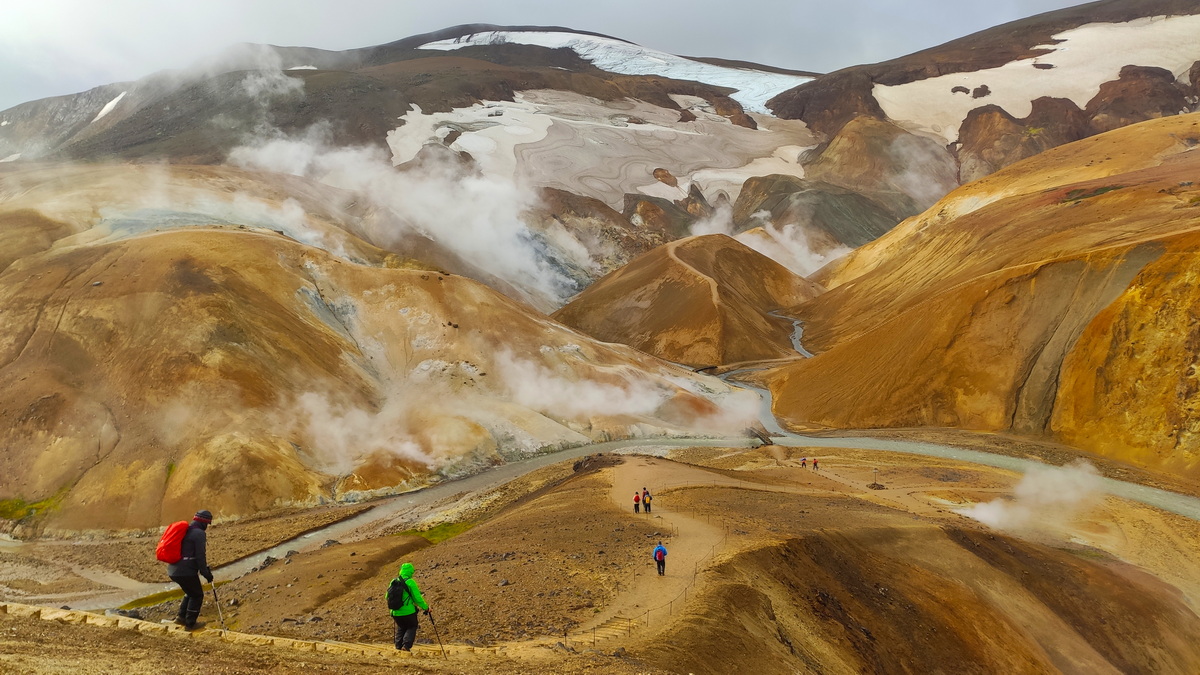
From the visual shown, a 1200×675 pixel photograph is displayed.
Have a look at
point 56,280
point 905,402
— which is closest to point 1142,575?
point 905,402

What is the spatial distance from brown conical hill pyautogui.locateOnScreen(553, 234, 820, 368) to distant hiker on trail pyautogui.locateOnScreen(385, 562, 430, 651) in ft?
255

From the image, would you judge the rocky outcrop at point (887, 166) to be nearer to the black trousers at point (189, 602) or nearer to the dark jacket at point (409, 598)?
the dark jacket at point (409, 598)

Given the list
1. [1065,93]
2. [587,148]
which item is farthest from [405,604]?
A: [1065,93]

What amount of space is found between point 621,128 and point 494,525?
A: 163 metres

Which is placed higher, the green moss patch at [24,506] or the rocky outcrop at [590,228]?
the rocky outcrop at [590,228]

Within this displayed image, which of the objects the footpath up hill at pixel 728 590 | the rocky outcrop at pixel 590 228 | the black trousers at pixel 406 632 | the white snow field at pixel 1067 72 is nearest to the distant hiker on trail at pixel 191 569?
the footpath up hill at pixel 728 590

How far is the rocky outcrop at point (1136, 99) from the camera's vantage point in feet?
537

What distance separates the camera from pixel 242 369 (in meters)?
51.5

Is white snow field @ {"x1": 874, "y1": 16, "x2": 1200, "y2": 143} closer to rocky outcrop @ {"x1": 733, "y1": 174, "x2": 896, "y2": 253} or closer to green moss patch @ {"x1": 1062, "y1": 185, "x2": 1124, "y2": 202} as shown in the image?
rocky outcrop @ {"x1": 733, "y1": 174, "x2": 896, "y2": 253}

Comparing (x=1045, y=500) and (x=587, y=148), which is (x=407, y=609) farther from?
(x=587, y=148)

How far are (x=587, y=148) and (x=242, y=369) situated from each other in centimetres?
12422

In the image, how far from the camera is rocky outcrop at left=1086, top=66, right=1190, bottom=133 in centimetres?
16375

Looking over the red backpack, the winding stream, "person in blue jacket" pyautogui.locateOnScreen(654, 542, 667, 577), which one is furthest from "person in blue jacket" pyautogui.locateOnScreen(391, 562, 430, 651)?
the winding stream

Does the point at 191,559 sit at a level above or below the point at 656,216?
above
